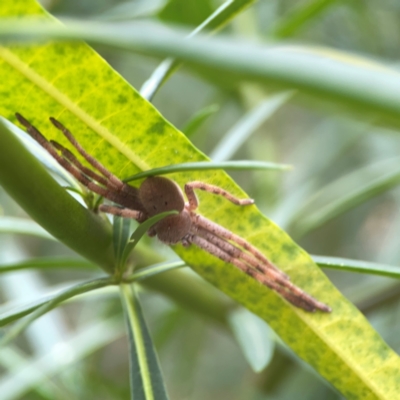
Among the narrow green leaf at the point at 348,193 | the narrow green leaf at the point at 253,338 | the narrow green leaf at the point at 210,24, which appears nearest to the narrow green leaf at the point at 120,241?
the narrow green leaf at the point at 210,24

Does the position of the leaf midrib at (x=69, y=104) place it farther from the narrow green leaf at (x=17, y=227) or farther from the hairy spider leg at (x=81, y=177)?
the narrow green leaf at (x=17, y=227)

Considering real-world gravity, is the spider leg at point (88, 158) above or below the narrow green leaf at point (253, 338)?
above

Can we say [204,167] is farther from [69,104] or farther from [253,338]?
[253,338]

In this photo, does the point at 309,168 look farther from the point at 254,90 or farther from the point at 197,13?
the point at 197,13

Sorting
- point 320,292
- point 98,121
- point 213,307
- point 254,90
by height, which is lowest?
point 213,307

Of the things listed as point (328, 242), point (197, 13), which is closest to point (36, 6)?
point (197, 13)

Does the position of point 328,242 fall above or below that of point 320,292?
below

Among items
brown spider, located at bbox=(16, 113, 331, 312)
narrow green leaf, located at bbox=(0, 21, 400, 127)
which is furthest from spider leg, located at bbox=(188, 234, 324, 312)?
narrow green leaf, located at bbox=(0, 21, 400, 127)
